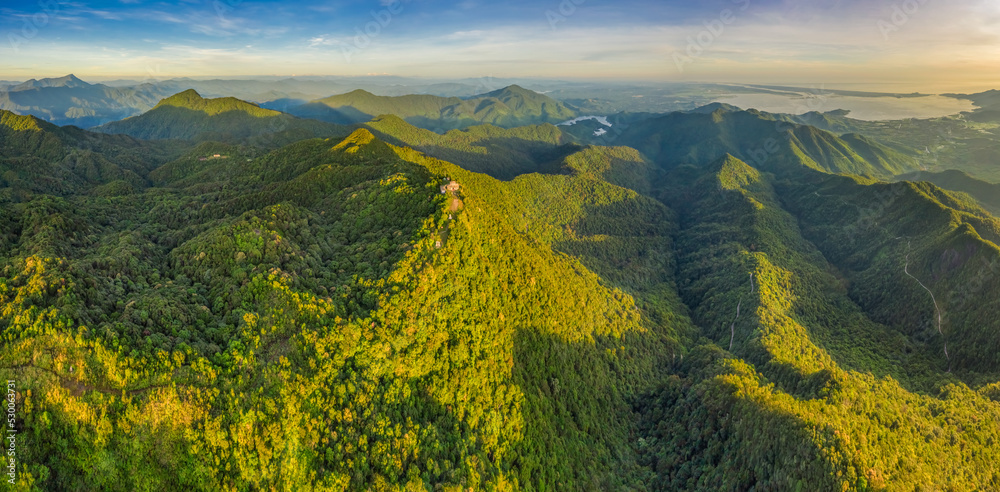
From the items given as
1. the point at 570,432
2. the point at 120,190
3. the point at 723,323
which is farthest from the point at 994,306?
the point at 120,190

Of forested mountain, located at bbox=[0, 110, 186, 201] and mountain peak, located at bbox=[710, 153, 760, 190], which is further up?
forested mountain, located at bbox=[0, 110, 186, 201]

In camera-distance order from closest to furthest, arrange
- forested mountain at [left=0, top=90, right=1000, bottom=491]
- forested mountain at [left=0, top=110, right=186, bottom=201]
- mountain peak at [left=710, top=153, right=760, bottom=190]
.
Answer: forested mountain at [left=0, top=90, right=1000, bottom=491], forested mountain at [left=0, top=110, right=186, bottom=201], mountain peak at [left=710, top=153, right=760, bottom=190]

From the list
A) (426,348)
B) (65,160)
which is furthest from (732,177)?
(65,160)

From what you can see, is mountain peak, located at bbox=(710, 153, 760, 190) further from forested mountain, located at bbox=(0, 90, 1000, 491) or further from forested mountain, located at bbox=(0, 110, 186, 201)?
forested mountain, located at bbox=(0, 110, 186, 201)

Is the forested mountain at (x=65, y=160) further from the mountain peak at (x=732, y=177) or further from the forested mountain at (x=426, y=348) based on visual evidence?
Result: the mountain peak at (x=732, y=177)

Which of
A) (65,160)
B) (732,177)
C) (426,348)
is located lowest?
(426,348)

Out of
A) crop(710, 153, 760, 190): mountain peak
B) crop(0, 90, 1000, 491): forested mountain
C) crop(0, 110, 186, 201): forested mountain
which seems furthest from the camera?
crop(710, 153, 760, 190): mountain peak

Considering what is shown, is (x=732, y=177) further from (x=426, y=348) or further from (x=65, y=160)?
(x=65, y=160)

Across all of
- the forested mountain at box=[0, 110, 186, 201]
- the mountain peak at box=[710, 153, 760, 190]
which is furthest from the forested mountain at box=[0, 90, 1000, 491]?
the mountain peak at box=[710, 153, 760, 190]

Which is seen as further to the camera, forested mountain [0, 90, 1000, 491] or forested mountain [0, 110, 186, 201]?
forested mountain [0, 110, 186, 201]
